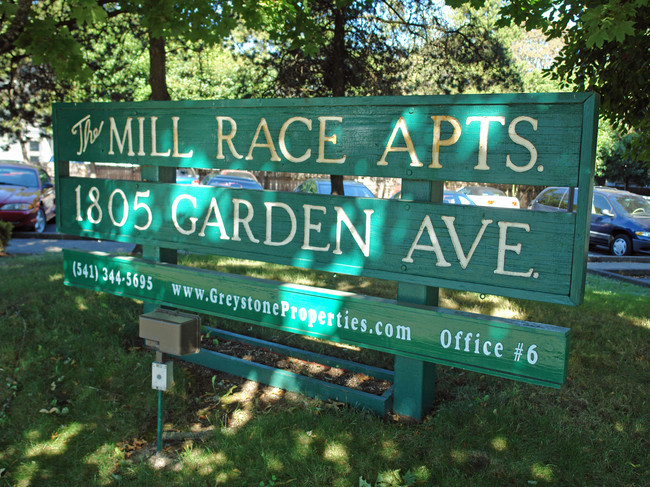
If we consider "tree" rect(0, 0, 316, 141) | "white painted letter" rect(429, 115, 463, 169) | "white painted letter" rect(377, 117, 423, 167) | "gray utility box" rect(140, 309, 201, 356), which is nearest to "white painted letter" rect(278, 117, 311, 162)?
"white painted letter" rect(377, 117, 423, 167)

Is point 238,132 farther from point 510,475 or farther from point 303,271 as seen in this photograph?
point 303,271

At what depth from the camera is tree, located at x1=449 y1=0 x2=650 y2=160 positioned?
4.47 metres

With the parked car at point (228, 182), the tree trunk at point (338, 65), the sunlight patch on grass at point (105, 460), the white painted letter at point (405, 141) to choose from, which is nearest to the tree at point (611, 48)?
the white painted letter at point (405, 141)

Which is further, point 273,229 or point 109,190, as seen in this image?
point 109,190

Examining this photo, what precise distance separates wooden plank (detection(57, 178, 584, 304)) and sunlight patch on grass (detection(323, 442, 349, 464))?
108 cm

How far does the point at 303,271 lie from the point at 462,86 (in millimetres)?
7259

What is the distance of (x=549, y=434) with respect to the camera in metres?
3.47

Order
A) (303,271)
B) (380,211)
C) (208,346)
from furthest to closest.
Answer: (303,271)
(208,346)
(380,211)

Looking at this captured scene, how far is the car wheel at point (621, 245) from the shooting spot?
14.3 meters

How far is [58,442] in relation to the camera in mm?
3980

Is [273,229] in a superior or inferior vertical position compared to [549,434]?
superior

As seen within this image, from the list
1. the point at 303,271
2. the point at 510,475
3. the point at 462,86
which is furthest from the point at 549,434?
the point at 462,86

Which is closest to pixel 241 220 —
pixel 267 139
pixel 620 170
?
pixel 267 139

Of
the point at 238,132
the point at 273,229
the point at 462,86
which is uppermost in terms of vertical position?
the point at 462,86
